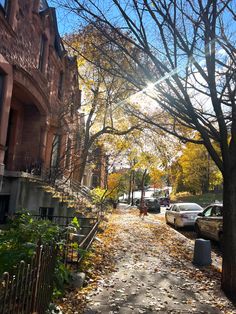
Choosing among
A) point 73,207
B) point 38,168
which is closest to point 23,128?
point 38,168

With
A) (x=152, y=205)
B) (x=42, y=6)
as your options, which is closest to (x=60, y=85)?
Result: (x=42, y=6)

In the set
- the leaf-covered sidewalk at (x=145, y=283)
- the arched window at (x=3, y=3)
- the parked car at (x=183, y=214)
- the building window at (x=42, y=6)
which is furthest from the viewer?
the parked car at (x=183, y=214)

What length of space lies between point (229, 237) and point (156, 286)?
1878mm

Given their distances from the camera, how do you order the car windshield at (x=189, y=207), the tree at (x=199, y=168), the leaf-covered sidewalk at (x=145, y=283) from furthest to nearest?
the tree at (x=199, y=168)
the car windshield at (x=189, y=207)
the leaf-covered sidewalk at (x=145, y=283)

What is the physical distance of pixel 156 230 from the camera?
14.9 metres

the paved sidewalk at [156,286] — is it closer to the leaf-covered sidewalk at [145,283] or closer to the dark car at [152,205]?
the leaf-covered sidewalk at [145,283]

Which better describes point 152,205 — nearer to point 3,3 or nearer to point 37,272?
point 3,3

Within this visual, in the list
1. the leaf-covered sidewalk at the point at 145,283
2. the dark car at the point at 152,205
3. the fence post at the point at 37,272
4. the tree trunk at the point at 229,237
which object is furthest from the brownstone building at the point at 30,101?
the dark car at the point at 152,205

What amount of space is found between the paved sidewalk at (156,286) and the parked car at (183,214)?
527cm

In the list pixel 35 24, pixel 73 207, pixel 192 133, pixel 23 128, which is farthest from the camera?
pixel 192 133

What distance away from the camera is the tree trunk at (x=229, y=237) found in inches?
250

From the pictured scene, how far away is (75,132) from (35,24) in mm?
8520

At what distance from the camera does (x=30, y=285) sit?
3.37 m

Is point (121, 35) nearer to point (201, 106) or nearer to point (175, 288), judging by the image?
point (201, 106)
